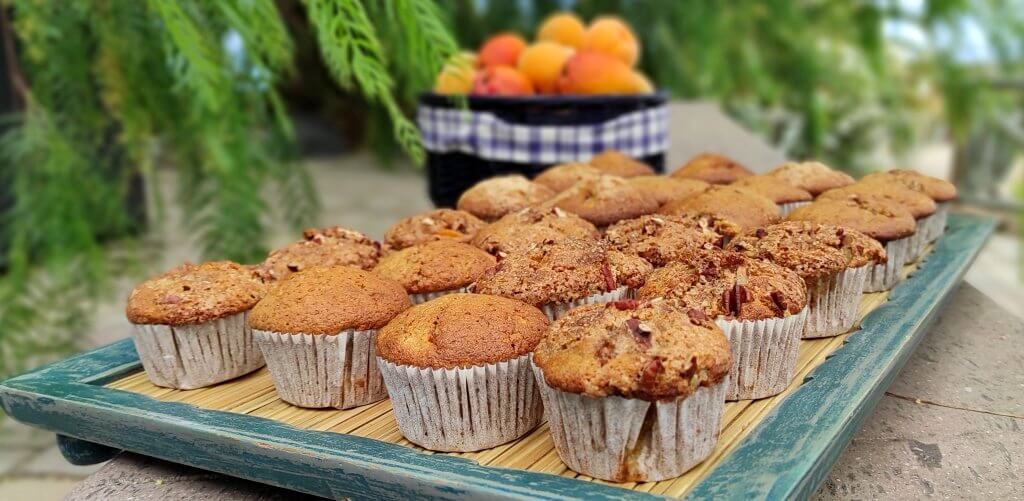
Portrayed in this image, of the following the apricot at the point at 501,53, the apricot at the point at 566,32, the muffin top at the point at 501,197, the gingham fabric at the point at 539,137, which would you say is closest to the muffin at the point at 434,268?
the muffin top at the point at 501,197

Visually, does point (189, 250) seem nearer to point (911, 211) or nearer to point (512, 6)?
point (512, 6)

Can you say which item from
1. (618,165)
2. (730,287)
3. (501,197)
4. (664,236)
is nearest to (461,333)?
(730,287)

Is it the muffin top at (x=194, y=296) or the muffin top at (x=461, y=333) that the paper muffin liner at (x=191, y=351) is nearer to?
the muffin top at (x=194, y=296)

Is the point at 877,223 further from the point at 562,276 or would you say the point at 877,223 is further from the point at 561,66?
the point at 561,66

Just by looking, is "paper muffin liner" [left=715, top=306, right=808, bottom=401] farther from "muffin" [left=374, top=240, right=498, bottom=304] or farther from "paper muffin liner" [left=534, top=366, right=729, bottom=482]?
"muffin" [left=374, top=240, right=498, bottom=304]

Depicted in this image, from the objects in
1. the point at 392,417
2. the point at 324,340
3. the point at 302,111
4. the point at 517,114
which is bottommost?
the point at 302,111

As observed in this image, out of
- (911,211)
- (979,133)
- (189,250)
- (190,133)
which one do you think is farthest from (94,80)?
(979,133)

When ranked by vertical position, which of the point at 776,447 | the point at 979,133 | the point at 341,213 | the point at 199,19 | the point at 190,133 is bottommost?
the point at 341,213
